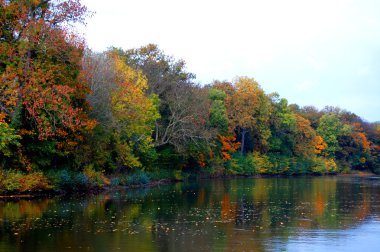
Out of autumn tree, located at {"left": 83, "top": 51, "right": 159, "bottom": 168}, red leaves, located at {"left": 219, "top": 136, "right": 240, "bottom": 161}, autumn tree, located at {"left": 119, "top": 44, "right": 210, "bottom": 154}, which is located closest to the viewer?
autumn tree, located at {"left": 83, "top": 51, "right": 159, "bottom": 168}

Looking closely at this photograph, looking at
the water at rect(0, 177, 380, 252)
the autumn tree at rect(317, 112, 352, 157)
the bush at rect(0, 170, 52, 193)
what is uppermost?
the autumn tree at rect(317, 112, 352, 157)

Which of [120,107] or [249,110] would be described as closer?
[120,107]

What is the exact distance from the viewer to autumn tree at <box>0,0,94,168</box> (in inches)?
1425

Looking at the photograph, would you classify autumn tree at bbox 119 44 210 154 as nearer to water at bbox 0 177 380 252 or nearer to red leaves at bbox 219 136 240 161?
red leaves at bbox 219 136 240 161

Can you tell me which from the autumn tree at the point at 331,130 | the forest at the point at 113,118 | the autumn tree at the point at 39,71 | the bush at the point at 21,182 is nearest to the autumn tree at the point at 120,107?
the forest at the point at 113,118

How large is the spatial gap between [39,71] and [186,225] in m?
16.9

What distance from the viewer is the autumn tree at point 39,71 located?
3619 centimetres

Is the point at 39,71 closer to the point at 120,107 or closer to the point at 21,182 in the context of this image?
the point at 21,182

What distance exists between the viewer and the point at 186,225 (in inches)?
1004

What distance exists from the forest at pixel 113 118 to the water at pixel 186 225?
4884 millimetres

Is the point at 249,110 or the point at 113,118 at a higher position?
the point at 249,110

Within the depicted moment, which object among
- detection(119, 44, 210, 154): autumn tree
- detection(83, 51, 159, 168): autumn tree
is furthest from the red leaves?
detection(83, 51, 159, 168): autumn tree

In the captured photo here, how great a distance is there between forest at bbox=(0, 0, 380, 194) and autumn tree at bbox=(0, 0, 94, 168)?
73mm

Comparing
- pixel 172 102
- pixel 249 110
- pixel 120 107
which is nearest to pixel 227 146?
pixel 249 110
